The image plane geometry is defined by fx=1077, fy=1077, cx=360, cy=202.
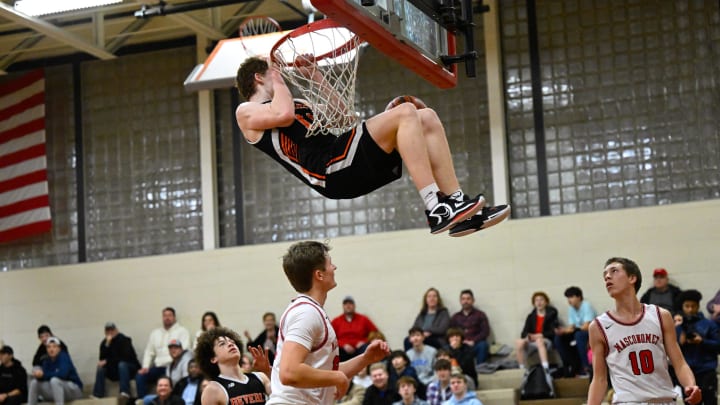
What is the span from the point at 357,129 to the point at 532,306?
9197mm

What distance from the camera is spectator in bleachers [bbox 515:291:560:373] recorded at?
1405 cm

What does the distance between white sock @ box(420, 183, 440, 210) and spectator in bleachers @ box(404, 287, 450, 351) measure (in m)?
8.48

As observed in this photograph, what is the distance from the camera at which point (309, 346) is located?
17.6 ft

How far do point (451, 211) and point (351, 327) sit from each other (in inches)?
361

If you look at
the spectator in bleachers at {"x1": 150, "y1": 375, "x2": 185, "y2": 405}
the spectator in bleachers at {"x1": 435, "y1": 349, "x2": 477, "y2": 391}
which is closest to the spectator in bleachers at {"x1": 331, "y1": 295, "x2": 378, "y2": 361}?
the spectator in bleachers at {"x1": 435, "y1": 349, "x2": 477, "y2": 391}

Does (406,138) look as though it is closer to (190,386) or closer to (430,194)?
(430,194)

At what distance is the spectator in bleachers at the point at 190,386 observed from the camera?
14.1m

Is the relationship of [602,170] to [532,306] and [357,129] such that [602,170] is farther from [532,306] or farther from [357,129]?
[357,129]

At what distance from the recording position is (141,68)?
17.6 m

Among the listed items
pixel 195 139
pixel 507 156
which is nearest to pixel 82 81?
pixel 195 139

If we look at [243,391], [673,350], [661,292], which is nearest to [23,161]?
[661,292]

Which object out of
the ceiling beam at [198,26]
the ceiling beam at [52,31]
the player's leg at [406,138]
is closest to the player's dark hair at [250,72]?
the player's leg at [406,138]

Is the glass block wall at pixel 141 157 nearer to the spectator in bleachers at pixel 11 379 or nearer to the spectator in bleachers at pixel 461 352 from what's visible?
the spectator in bleachers at pixel 11 379

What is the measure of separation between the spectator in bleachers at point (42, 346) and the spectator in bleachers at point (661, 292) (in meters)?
8.36
